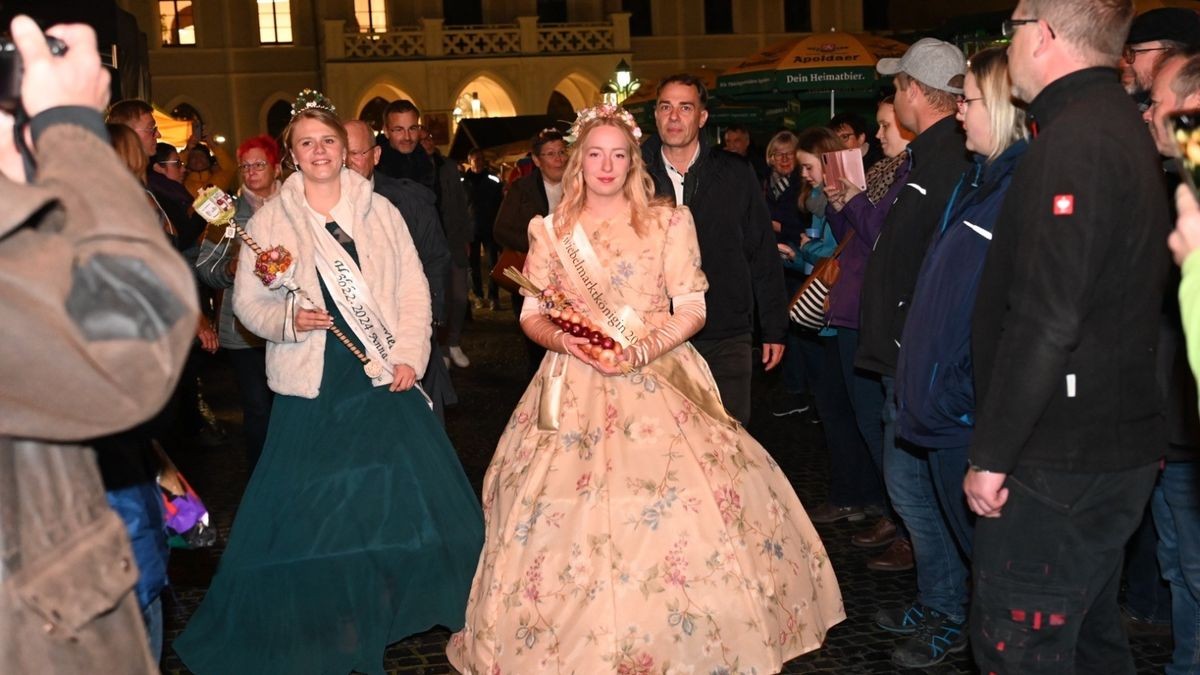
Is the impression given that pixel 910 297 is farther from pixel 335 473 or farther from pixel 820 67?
pixel 820 67

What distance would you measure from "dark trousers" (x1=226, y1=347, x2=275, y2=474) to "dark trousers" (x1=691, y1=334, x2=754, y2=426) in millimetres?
2206

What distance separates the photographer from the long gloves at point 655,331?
4.90 meters

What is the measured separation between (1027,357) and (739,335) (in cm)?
304

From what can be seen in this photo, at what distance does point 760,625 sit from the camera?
4.56 meters

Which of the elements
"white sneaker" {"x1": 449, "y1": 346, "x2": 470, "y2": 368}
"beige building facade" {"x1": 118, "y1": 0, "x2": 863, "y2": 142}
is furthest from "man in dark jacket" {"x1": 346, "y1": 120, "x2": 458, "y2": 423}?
"beige building facade" {"x1": 118, "y1": 0, "x2": 863, "y2": 142}

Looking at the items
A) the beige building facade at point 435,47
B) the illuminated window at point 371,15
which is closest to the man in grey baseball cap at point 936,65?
the beige building facade at point 435,47

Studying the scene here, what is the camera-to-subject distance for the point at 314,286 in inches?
202

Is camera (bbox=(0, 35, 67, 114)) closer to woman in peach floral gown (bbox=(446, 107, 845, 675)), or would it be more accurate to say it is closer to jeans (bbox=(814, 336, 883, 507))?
woman in peach floral gown (bbox=(446, 107, 845, 675))

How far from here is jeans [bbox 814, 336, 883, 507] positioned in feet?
21.8

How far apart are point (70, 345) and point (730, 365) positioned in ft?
14.9

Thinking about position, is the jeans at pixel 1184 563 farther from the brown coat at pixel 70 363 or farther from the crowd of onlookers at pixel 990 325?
the brown coat at pixel 70 363

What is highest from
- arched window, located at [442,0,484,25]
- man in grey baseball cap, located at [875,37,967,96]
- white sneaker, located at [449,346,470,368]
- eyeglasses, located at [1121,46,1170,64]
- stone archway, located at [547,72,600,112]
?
arched window, located at [442,0,484,25]

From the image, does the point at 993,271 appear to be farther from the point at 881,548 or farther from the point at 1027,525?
the point at 881,548

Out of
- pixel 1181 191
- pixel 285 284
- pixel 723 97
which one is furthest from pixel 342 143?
pixel 723 97
